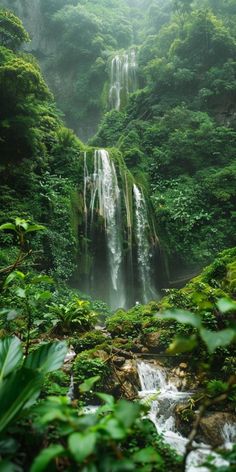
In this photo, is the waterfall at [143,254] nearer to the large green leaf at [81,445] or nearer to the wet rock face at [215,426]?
the wet rock face at [215,426]

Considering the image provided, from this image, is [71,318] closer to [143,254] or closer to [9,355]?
[9,355]

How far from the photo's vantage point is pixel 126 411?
133 centimetres

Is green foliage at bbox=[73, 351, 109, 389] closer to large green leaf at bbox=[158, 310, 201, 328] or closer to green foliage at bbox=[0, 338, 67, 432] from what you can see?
green foliage at bbox=[0, 338, 67, 432]

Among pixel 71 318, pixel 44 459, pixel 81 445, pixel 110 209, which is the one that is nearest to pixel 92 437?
pixel 81 445

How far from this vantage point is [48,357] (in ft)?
6.91

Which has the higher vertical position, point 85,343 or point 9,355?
point 85,343

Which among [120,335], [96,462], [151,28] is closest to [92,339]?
[120,335]

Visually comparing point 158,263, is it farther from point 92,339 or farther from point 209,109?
point 209,109

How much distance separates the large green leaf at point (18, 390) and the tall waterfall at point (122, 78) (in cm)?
2112

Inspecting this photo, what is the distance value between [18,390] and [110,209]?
1057 centimetres

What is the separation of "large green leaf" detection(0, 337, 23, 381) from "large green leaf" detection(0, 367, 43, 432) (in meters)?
0.26

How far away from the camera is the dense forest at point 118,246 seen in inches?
68.1

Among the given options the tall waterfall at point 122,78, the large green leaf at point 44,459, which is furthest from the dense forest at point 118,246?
the tall waterfall at point 122,78

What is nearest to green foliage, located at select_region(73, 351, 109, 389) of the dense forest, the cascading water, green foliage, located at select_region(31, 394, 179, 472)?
the dense forest
